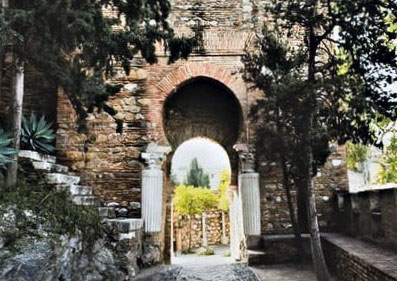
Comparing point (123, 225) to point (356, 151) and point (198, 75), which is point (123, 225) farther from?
point (356, 151)

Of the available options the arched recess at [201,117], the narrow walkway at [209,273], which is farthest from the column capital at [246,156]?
the narrow walkway at [209,273]

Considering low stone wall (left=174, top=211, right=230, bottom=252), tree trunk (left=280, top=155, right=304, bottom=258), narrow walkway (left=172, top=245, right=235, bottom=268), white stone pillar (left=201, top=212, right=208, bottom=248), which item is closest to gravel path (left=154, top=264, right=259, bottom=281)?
narrow walkway (left=172, top=245, right=235, bottom=268)

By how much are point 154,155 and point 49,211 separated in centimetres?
329

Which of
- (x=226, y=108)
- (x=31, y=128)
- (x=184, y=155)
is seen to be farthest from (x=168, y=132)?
(x=184, y=155)

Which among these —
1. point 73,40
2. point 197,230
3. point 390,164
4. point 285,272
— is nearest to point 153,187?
point 285,272

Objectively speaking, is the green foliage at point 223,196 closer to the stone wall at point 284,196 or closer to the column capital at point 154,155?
the stone wall at point 284,196

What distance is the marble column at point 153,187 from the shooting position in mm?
6926

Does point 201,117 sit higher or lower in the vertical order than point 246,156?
higher

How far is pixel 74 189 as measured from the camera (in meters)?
5.84

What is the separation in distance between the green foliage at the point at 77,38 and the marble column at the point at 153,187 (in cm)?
259

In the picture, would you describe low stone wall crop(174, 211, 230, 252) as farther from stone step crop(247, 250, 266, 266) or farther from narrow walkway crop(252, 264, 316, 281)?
narrow walkway crop(252, 264, 316, 281)

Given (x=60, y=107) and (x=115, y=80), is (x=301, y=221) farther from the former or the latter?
(x=60, y=107)

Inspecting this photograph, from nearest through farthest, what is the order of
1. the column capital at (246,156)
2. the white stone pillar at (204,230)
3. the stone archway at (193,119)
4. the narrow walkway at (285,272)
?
the narrow walkway at (285,272), the stone archway at (193,119), the column capital at (246,156), the white stone pillar at (204,230)

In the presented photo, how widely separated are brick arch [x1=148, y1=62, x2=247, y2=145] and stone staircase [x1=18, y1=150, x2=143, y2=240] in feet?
6.42
